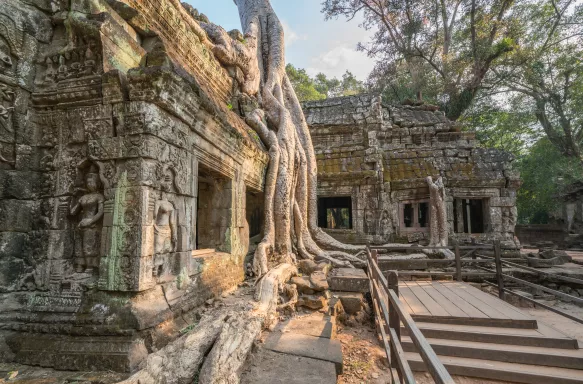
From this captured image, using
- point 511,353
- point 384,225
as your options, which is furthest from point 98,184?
point 384,225

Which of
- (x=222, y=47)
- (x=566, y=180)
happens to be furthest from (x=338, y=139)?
(x=566, y=180)

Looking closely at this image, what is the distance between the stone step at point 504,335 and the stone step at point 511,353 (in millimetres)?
46

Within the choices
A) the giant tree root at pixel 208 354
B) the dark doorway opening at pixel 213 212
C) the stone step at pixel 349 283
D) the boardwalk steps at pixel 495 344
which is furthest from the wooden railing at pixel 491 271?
the giant tree root at pixel 208 354

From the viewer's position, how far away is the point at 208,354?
2240mm

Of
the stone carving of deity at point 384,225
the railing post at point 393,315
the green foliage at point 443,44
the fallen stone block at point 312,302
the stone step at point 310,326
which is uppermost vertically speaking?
the green foliage at point 443,44

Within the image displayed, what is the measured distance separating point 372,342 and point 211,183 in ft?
11.2

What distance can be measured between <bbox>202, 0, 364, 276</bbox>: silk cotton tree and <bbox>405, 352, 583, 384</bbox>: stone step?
9.70 ft

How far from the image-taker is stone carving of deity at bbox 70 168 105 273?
2639 millimetres

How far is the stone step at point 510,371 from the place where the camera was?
111 inches

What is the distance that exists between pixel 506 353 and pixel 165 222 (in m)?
4.04

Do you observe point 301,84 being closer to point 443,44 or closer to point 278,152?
point 443,44

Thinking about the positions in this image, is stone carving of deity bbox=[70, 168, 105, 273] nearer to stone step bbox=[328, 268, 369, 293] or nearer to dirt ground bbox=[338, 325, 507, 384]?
dirt ground bbox=[338, 325, 507, 384]

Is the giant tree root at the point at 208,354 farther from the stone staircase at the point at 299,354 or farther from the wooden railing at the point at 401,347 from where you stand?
the wooden railing at the point at 401,347

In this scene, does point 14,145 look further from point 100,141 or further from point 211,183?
point 211,183
